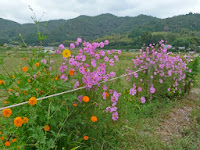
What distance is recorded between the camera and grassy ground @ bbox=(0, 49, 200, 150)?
Result: 2.46m

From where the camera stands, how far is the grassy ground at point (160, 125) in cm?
246

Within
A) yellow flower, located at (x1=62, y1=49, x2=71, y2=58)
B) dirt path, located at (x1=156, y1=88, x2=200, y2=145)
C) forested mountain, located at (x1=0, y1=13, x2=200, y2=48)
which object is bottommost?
dirt path, located at (x1=156, y1=88, x2=200, y2=145)

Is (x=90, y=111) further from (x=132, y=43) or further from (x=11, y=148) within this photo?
(x=132, y=43)

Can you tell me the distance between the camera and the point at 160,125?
3080 millimetres

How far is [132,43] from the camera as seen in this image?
49312 millimetres

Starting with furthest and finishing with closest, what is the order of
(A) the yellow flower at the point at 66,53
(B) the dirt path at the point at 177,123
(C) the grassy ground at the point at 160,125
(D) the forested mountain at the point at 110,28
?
(D) the forested mountain at the point at 110,28, (B) the dirt path at the point at 177,123, (C) the grassy ground at the point at 160,125, (A) the yellow flower at the point at 66,53

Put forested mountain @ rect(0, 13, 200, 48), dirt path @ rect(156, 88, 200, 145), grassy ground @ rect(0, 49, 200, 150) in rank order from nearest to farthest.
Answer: grassy ground @ rect(0, 49, 200, 150) < dirt path @ rect(156, 88, 200, 145) < forested mountain @ rect(0, 13, 200, 48)

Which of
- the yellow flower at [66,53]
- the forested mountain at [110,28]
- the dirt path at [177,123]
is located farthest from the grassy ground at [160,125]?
the forested mountain at [110,28]

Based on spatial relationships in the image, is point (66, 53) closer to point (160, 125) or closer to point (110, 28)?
point (160, 125)

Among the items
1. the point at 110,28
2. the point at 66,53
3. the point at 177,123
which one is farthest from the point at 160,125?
the point at 110,28

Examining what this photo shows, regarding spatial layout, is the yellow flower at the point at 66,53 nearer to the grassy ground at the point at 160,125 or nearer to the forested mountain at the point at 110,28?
the grassy ground at the point at 160,125

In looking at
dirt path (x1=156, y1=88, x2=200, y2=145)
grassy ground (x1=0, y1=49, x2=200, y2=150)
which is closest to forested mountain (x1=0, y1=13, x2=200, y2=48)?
grassy ground (x1=0, y1=49, x2=200, y2=150)

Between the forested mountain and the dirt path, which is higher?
the forested mountain

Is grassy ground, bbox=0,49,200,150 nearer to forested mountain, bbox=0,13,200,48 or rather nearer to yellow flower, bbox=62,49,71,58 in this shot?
yellow flower, bbox=62,49,71,58
